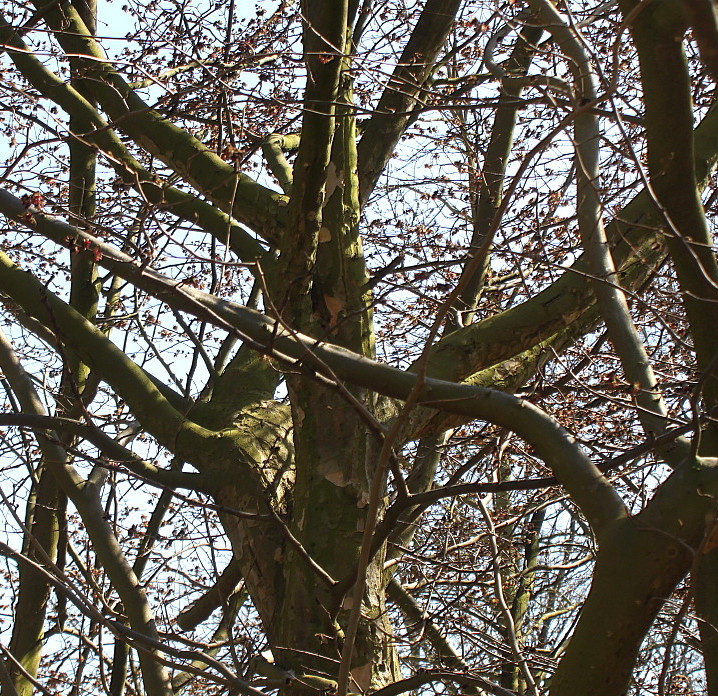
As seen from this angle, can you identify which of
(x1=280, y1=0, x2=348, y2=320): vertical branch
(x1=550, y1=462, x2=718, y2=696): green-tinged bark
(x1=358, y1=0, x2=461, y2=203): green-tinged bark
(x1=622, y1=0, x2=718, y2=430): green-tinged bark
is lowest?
(x1=550, y1=462, x2=718, y2=696): green-tinged bark

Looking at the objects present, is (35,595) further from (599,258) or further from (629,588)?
(629,588)

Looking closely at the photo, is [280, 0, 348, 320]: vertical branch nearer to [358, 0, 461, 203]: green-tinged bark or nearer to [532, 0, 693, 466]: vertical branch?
[532, 0, 693, 466]: vertical branch

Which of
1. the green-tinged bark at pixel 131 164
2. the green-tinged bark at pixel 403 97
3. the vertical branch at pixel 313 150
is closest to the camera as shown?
the vertical branch at pixel 313 150

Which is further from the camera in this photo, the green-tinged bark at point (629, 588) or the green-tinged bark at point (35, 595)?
the green-tinged bark at point (35, 595)

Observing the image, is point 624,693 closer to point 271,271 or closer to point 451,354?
point 451,354

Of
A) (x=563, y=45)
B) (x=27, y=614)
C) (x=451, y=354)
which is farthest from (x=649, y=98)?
(x=27, y=614)

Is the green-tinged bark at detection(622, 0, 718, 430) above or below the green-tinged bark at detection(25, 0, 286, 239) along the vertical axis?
below

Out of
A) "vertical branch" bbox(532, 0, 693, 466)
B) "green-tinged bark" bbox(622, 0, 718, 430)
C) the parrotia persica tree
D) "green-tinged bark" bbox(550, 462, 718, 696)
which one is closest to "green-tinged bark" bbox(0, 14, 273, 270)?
the parrotia persica tree

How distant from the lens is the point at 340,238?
3660 millimetres

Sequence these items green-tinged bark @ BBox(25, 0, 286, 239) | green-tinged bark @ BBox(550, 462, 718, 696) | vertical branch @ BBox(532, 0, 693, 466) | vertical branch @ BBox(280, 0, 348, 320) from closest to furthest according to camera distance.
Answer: green-tinged bark @ BBox(550, 462, 718, 696) → vertical branch @ BBox(532, 0, 693, 466) → vertical branch @ BBox(280, 0, 348, 320) → green-tinged bark @ BBox(25, 0, 286, 239)

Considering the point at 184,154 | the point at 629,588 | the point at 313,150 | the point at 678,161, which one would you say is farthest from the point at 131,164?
the point at 629,588

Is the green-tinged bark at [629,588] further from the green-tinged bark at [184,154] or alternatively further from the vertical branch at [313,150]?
the green-tinged bark at [184,154]

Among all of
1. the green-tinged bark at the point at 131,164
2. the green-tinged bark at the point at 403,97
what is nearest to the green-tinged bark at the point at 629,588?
the green-tinged bark at the point at 131,164

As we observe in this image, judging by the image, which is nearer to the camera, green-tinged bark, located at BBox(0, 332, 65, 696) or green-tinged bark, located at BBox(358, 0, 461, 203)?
green-tinged bark, located at BBox(358, 0, 461, 203)
